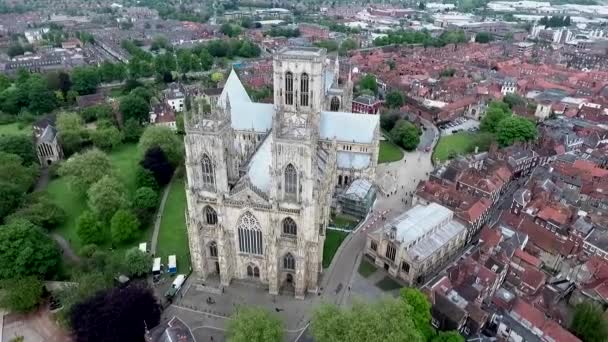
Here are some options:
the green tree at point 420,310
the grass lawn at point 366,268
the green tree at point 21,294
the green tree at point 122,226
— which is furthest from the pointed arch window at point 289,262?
the green tree at point 21,294

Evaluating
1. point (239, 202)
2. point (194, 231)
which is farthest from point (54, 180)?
point (239, 202)

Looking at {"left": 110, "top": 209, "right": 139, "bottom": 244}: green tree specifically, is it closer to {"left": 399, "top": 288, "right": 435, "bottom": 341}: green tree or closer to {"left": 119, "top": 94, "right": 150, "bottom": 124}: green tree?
{"left": 399, "top": 288, "right": 435, "bottom": 341}: green tree

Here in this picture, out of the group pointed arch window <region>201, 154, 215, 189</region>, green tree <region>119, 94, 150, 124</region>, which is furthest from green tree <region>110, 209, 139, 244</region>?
green tree <region>119, 94, 150, 124</region>

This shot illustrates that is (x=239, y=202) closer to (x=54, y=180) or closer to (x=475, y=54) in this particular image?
(x=54, y=180)

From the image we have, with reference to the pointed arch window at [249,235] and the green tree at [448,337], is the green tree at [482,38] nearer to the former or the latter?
the pointed arch window at [249,235]

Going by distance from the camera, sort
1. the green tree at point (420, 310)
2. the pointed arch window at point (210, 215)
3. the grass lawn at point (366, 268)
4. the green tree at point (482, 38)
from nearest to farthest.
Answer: the green tree at point (420, 310)
the pointed arch window at point (210, 215)
the grass lawn at point (366, 268)
the green tree at point (482, 38)

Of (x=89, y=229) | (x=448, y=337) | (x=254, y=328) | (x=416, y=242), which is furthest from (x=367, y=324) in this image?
(x=89, y=229)

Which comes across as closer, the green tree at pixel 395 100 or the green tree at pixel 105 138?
the green tree at pixel 105 138
